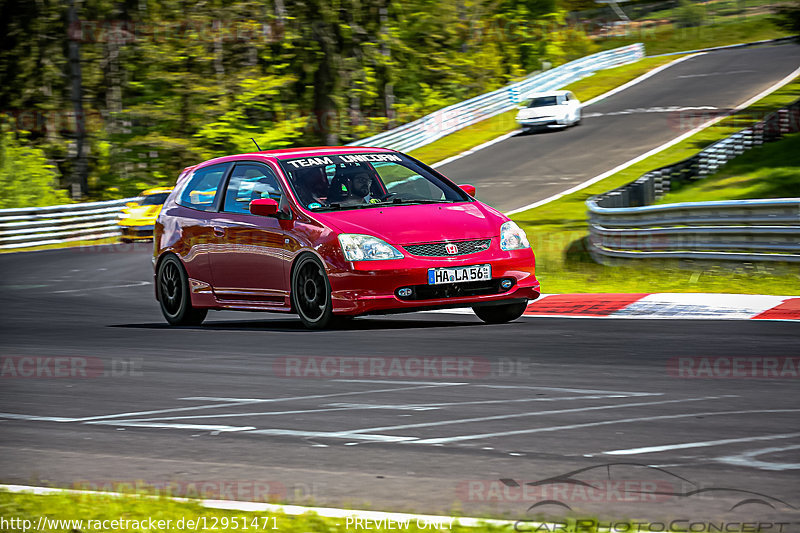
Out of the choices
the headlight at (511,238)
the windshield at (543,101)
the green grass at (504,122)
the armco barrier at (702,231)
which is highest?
the headlight at (511,238)

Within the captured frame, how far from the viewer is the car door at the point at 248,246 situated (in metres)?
11.8

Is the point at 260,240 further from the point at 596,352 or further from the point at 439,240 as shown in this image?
the point at 596,352

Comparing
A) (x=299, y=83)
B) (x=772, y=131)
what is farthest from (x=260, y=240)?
(x=299, y=83)

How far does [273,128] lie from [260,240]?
3706 centimetres

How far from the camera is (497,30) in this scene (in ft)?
212

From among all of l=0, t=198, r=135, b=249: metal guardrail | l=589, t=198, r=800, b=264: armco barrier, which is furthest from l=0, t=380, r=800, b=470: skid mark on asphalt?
l=0, t=198, r=135, b=249: metal guardrail

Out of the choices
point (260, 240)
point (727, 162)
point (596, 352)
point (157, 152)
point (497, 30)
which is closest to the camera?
point (596, 352)

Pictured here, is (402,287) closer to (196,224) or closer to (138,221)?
(196,224)

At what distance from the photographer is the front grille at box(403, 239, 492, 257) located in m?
11.0

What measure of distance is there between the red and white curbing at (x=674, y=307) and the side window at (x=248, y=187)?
2.90 m
